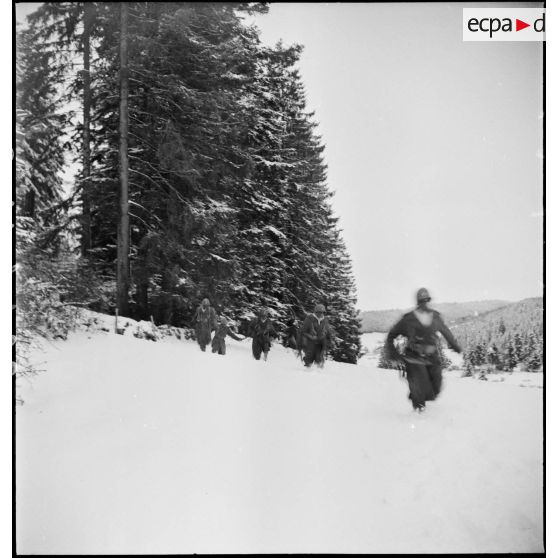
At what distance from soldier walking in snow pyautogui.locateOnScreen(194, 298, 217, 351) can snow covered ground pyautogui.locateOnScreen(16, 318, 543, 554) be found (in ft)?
12.0

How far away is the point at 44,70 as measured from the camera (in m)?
6.38

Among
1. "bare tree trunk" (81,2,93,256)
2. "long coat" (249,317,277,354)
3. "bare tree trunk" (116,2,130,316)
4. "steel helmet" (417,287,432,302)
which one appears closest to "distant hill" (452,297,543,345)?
"steel helmet" (417,287,432,302)

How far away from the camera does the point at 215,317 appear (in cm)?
940

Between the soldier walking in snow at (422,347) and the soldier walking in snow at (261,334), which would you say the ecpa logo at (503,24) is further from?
the soldier walking in snow at (261,334)

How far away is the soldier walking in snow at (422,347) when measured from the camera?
4.97m

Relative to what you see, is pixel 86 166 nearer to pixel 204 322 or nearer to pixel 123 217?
pixel 123 217

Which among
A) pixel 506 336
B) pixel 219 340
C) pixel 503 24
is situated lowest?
pixel 219 340

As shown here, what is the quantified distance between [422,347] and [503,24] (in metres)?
4.62

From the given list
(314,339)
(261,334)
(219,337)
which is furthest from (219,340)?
A: (314,339)

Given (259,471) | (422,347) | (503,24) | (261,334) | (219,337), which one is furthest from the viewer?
(261,334)

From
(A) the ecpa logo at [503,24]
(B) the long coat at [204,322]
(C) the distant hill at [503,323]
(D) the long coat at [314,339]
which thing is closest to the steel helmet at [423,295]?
(C) the distant hill at [503,323]

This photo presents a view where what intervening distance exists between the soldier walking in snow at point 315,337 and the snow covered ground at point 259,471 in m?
3.43

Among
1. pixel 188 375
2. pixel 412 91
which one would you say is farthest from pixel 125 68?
pixel 188 375

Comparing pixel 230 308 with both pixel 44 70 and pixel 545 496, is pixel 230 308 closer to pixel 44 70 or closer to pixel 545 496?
pixel 44 70
